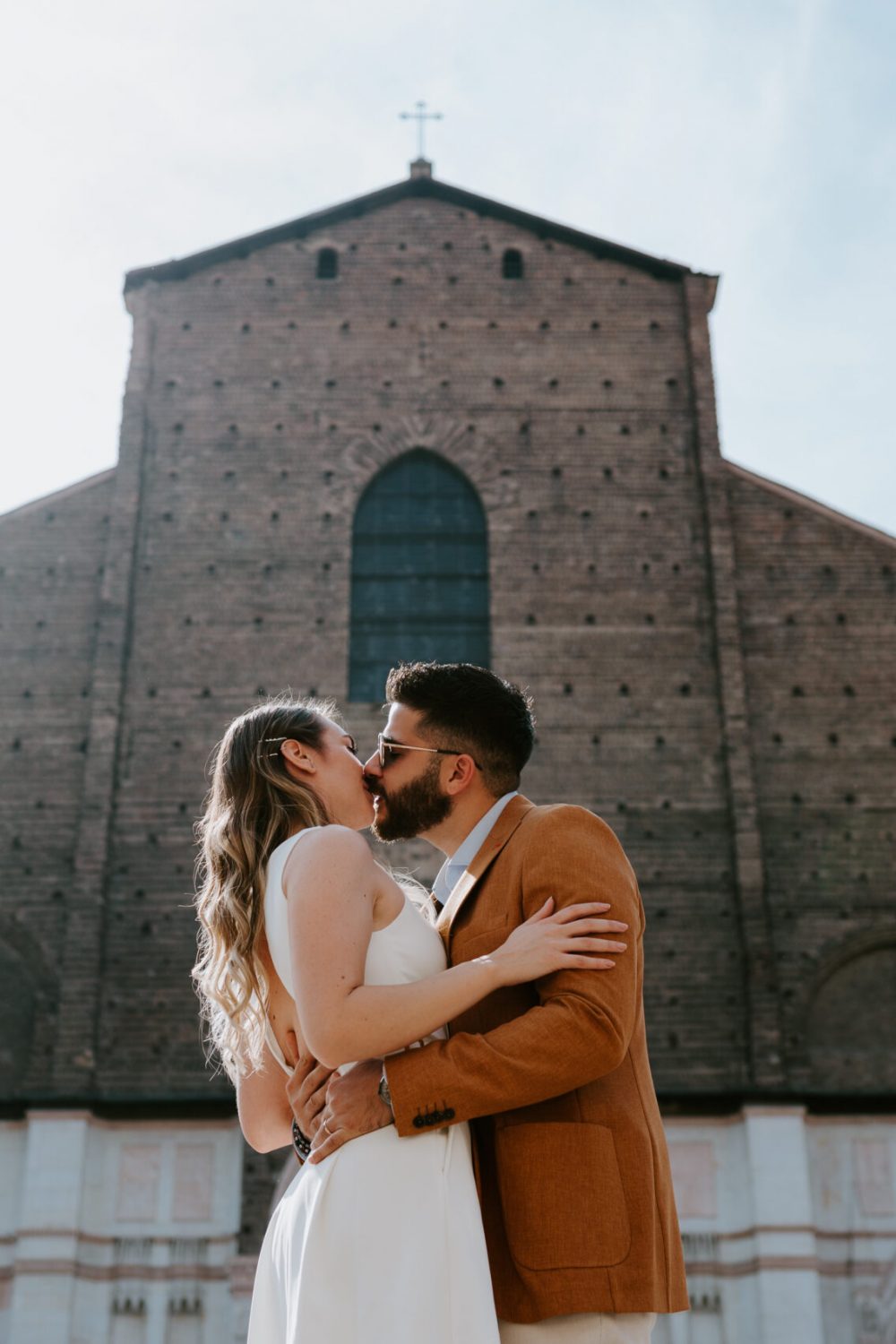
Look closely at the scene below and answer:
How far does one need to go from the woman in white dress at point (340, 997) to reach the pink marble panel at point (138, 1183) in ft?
28.0

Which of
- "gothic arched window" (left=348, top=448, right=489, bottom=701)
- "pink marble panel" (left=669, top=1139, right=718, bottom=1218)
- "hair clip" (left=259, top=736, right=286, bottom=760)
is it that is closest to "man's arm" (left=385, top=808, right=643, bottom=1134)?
"hair clip" (left=259, top=736, right=286, bottom=760)

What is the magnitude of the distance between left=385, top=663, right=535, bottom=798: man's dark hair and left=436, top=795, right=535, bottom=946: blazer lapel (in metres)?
0.08

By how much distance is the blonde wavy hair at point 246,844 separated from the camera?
2682 millimetres

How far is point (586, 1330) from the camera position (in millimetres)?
2326

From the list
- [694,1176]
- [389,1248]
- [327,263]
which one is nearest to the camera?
[389,1248]

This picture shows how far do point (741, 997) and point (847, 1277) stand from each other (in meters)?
2.15

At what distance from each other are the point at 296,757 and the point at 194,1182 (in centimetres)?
876

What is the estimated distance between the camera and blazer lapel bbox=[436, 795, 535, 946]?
272cm

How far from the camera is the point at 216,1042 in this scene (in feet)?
9.84

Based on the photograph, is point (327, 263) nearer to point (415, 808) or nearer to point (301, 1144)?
point (415, 808)

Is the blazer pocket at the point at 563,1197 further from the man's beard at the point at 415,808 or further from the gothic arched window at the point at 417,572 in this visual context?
the gothic arched window at the point at 417,572

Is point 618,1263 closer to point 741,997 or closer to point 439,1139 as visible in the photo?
point 439,1139

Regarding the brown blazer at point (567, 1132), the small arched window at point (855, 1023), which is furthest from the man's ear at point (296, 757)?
the small arched window at point (855, 1023)

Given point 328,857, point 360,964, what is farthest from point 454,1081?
point 328,857
